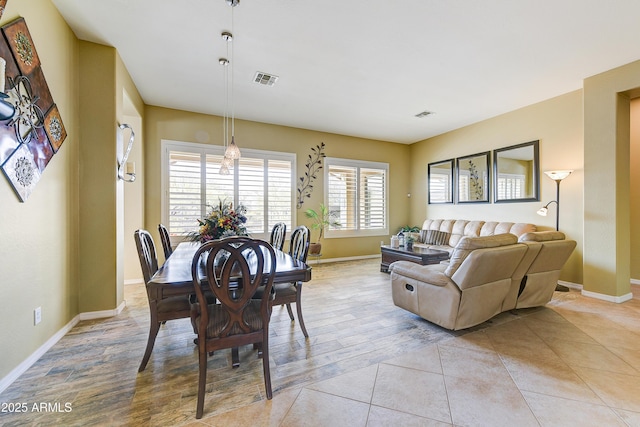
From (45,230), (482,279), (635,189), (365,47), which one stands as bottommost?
(482,279)

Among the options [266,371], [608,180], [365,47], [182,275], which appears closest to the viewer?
[266,371]

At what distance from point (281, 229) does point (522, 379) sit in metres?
2.76

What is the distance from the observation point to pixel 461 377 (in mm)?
1952

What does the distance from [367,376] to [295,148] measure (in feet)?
15.4

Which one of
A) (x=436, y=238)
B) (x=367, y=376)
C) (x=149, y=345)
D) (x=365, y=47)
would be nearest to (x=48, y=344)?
(x=149, y=345)

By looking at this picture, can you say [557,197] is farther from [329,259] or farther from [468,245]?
[329,259]

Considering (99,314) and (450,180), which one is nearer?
(99,314)

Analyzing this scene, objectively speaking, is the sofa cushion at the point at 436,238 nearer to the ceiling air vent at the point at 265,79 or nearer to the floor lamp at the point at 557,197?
the floor lamp at the point at 557,197

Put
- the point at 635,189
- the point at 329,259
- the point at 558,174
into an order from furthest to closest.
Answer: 1. the point at 329,259
2. the point at 635,189
3. the point at 558,174

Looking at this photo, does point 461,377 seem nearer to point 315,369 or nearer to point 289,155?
point 315,369

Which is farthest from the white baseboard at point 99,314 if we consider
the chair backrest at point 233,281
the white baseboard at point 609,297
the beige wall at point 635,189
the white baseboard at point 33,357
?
the beige wall at point 635,189

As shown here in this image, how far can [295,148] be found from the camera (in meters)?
5.77

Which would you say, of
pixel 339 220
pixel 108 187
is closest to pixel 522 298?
pixel 339 220

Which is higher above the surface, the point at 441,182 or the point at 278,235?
the point at 441,182
